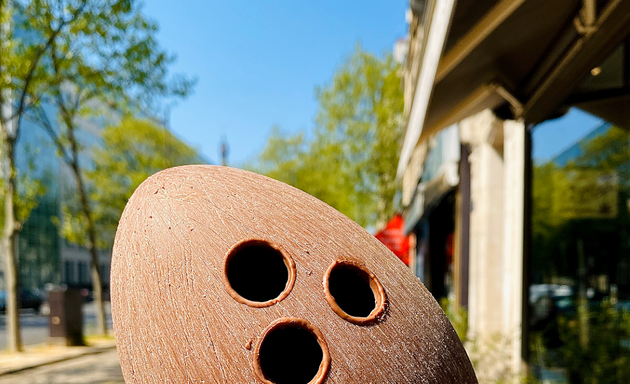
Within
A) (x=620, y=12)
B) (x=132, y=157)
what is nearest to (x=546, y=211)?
(x=620, y=12)

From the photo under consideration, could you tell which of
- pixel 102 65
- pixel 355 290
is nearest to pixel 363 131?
pixel 102 65

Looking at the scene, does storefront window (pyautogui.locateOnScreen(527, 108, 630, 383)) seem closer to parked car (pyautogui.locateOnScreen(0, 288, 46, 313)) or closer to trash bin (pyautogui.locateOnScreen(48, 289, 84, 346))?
trash bin (pyautogui.locateOnScreen(48, 289, 84, 346))

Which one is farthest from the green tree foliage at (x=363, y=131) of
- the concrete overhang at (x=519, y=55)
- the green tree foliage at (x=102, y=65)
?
the concrete overhang at (x=519, y=55)

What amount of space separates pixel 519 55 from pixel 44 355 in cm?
1156

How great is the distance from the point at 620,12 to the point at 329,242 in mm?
2443

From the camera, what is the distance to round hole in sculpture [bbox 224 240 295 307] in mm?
2037

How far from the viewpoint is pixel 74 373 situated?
10.1 metres

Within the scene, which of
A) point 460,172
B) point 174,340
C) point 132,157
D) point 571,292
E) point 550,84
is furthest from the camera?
point 132,157

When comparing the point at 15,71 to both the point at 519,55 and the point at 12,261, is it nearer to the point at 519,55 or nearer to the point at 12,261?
the point at 12,261

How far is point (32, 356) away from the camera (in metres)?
11.7

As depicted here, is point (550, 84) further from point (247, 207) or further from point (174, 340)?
point (174, 340)

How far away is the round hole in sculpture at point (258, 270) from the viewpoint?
2.04 m

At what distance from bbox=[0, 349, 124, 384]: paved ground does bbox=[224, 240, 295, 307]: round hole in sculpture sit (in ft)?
26.1

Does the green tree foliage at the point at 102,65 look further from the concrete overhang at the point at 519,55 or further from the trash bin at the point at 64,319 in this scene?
the concrete overhang at the point at 519,55
